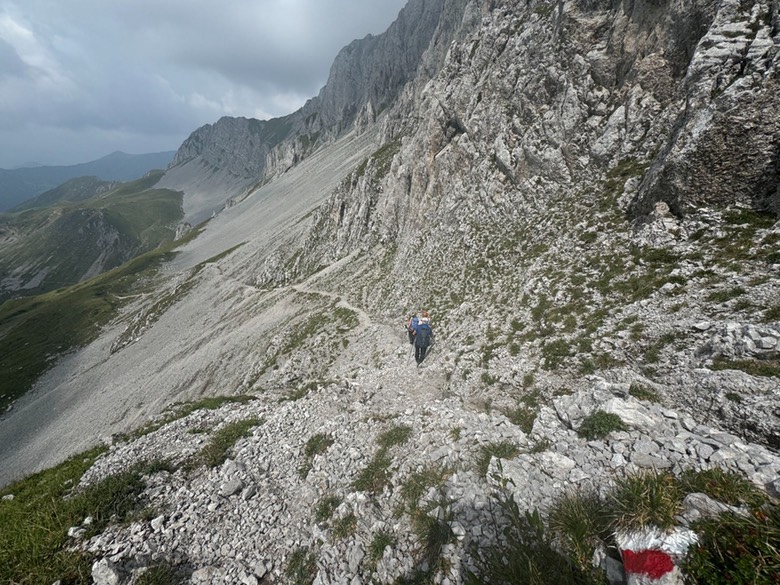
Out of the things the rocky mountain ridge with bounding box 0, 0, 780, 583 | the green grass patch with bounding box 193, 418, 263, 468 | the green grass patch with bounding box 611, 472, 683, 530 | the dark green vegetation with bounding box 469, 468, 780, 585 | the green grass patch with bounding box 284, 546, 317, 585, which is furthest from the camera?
the green grass patch with bounding box 193, 418, 263, 468

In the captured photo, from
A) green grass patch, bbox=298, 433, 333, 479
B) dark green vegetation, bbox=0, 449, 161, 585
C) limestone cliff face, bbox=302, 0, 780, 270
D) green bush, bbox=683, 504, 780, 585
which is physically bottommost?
green grass patch, bbox=298, 433, 333, 479

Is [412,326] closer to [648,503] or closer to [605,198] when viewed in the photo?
[605,198]

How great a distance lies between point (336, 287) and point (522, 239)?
111 ft

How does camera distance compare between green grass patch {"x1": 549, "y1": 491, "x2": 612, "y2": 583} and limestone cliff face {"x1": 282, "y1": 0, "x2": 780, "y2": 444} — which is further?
limestone cliff face {"x1": 282, "y1": 0, "x2": 780, "y2": 444}

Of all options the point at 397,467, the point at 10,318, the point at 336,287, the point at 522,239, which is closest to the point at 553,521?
the point at 397,467

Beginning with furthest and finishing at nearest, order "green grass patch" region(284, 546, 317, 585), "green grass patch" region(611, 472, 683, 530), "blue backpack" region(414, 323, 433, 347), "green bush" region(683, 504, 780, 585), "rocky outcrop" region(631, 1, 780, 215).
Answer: "blue backpack" region(414, 323, 433, 347), "rocky outcrop" region(631, 1, 780, 215), "green grass patch" region(284, 546, 317, 585), "green grass patch" region(611, 472, 683, 530), "green bush" region(683, 504, 780, 585)

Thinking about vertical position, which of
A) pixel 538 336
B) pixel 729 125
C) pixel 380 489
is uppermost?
pixel 729 125

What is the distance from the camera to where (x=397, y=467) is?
1137 cm

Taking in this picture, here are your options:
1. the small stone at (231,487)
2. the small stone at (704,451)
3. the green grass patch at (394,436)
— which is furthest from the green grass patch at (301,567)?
the small stone at (704,451)

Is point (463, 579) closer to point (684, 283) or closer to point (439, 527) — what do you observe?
point (439, 527)

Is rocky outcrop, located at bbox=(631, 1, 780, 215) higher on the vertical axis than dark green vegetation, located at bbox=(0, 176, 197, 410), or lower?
higher

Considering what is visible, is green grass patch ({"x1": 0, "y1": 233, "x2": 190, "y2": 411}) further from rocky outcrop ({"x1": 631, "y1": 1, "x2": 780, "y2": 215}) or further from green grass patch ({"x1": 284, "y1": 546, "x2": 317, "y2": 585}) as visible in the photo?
rocky outcrop ({"x1": 631, "y1": 1, "x2": 780, "y2": 215})

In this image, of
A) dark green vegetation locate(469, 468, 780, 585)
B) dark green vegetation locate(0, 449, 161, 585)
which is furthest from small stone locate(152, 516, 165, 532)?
dark green vegetation locate(469, 468, 780, 585)

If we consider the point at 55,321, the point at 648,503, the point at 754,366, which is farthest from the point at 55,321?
the point at 754,366
